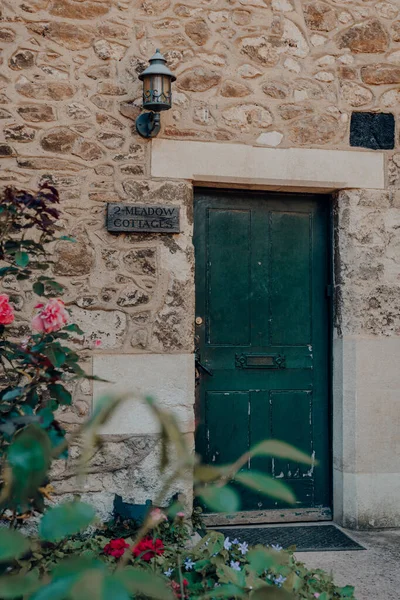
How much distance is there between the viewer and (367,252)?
4.29m

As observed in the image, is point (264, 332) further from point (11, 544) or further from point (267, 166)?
point (11, 544)

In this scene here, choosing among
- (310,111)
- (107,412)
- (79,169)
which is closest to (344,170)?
(310,111)

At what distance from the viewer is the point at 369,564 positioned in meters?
3.57

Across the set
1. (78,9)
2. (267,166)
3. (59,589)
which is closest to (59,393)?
(59,589)

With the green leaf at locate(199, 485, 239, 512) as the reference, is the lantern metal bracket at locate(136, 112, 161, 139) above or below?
above

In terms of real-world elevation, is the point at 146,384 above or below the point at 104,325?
below

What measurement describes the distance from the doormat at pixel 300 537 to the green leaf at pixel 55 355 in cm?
210

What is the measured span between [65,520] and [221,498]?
0.16 meters

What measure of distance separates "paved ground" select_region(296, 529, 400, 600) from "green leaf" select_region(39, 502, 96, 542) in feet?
9.03

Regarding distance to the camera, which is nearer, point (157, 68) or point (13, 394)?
point (13, 394)

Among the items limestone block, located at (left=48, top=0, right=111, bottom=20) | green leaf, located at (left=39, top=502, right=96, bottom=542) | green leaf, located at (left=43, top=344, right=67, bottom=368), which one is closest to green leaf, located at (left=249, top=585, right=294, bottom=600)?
green leaf, located at (left=39, top=502, right=96, bottom=542)

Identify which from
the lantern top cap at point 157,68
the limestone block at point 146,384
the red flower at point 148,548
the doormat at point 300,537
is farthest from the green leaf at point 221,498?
the lantern top cap at point 157,68

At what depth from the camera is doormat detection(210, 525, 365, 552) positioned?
152 inches

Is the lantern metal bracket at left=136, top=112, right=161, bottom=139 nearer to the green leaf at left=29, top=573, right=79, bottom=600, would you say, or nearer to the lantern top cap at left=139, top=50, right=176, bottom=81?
the lantern top cap at left=139, top=50, right=176, bottom=81
